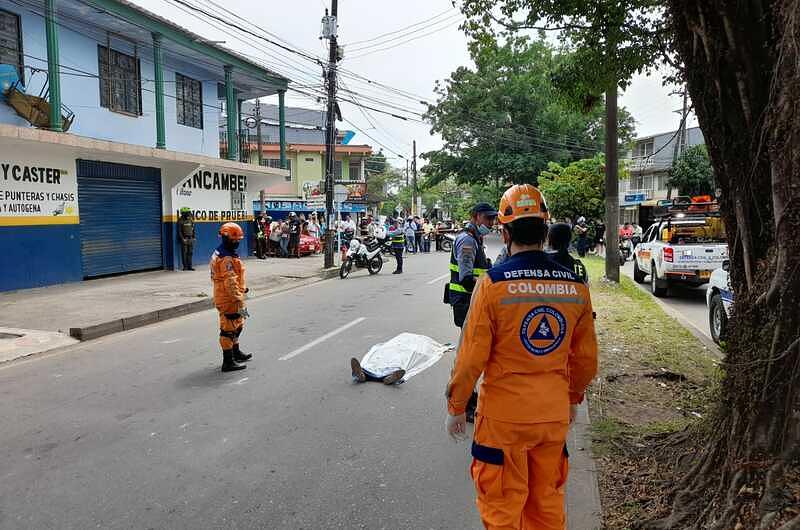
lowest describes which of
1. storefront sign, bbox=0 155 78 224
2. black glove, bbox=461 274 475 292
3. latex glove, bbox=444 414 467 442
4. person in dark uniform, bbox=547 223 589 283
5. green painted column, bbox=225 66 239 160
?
latex glove, bbox=444 414 467 442

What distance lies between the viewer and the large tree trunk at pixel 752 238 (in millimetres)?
2742

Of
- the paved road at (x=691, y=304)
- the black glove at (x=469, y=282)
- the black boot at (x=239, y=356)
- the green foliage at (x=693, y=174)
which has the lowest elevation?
the paved road at (x=691, y=304)

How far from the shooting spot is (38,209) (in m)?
13.8

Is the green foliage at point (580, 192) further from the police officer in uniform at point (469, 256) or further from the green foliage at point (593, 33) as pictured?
the police officer in uniform at point (469, 256)

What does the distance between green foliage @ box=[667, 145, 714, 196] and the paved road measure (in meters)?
17.1

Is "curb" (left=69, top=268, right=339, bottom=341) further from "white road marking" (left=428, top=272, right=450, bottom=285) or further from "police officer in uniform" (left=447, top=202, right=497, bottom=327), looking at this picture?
"police officer in uniform" (left=447, top=202, right=497, bottom=327)

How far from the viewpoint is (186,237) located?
18.4m

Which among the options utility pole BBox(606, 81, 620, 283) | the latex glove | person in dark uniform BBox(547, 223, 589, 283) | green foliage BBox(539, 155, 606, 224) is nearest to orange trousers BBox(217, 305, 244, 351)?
person in dark uniform BBox(547, 223, 589, 283)

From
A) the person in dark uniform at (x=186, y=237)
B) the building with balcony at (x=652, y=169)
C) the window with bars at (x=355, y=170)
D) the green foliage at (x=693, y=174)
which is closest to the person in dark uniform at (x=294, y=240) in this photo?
the person in dark uniform at (x=186, y=237)

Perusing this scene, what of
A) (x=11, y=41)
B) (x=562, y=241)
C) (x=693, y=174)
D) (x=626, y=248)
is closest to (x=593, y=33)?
(x=562, y=241)

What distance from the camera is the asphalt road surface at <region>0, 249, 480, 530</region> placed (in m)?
3.65

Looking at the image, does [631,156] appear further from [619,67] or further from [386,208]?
[619,67]

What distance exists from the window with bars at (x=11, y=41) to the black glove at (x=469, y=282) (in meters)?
13.4

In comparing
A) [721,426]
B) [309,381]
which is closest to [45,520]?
[309,381]
